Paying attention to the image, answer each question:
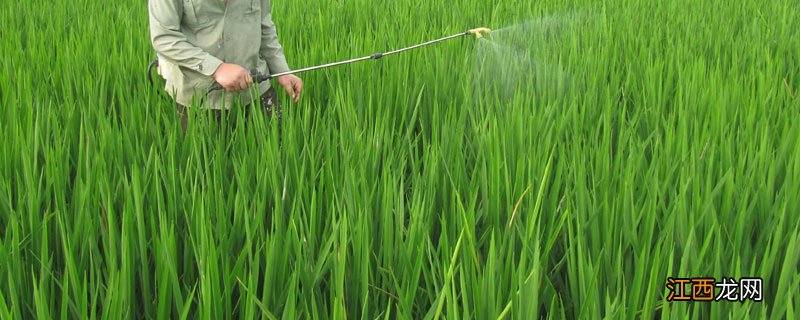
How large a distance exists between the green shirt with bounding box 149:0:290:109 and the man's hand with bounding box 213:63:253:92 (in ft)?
0.07

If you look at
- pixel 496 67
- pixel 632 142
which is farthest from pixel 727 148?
pixel 496 67

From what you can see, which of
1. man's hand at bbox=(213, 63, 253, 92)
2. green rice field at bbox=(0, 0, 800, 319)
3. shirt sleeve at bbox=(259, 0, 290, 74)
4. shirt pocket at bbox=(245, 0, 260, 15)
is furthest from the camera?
shirt sleeve at bbox=(259, 0, 290, 74)

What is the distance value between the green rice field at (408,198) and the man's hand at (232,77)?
15cm

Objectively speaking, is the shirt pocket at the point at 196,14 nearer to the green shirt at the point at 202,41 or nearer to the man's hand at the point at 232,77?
the green shirt at the point at 202,41

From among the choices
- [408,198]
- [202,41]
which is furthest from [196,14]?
[408,198]

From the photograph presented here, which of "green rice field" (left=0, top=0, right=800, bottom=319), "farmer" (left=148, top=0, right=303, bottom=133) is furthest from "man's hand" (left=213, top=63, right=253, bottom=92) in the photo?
"green rice field" (left=0, top=0, right=800, bottom=319)

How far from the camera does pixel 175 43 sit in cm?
180

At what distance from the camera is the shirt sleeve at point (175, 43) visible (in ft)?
5.89

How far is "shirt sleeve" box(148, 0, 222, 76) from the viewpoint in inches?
70.6

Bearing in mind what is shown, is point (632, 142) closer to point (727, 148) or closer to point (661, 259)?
point (727, 148)

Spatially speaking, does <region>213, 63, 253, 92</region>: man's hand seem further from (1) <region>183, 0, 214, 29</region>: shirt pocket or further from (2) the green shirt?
(1) <region>183, 0, 214, 29</region>: shirt pocket

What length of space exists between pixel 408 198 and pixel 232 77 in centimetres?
67

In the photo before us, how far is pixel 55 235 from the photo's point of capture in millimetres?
1122

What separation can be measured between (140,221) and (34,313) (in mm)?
187
